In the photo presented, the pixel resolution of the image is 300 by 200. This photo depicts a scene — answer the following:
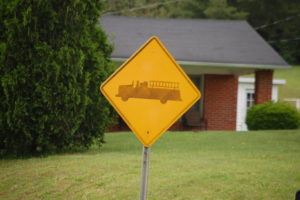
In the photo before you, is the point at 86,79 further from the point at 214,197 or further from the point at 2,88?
the point at 214,197

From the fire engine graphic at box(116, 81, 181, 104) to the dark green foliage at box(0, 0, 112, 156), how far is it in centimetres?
481

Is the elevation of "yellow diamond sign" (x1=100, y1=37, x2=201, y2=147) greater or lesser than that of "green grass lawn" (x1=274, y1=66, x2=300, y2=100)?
lesser

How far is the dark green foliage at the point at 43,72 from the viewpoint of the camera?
940cm

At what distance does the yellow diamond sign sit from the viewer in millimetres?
4906

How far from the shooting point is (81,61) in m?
9.80

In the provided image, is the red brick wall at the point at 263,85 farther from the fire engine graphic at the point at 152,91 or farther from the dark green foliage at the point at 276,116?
the fire engine graphic at the point at 152,91

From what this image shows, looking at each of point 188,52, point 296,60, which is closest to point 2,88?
point 188,52

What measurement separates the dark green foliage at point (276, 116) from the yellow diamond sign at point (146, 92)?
1154 centimetres

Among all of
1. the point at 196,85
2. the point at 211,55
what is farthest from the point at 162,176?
the point at 196,85

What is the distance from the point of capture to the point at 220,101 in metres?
20.8

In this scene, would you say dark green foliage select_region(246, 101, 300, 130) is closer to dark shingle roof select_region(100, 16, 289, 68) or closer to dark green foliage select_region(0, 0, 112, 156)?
dark shingle roof select_region(100, 16, 289, 68)

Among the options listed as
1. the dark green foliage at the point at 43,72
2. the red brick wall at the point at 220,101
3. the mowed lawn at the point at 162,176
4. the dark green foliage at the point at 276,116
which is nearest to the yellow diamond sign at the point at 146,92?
the mowed lawn at the point at 162,176

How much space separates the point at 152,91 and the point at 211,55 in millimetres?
13311

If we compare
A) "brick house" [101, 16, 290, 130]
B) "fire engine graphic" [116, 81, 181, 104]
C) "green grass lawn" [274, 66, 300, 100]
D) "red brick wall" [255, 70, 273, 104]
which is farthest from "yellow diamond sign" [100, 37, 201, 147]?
"green grass lawn" [274, 66, 300, 100]
